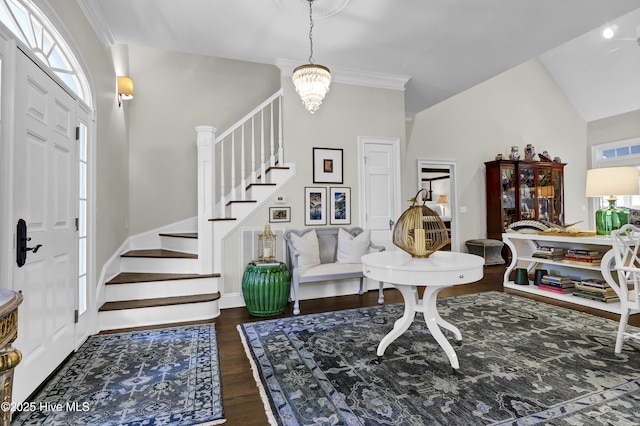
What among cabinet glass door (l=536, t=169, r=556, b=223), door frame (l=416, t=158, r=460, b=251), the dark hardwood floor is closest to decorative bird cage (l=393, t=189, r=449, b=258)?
the dark hardwood floor

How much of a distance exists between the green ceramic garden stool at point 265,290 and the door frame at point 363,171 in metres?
1.51

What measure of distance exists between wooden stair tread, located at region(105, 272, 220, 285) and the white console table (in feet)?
13.3

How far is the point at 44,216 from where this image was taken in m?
2.16

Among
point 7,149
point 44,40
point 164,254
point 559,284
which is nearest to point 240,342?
point 164,254

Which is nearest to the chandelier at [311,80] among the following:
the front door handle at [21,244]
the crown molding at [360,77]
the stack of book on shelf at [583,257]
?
the crown molding at [360,77]

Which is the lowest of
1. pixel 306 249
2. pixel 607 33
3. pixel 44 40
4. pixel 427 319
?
pixel 427 319

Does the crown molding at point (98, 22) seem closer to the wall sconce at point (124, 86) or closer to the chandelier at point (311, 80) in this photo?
the wall sconce at point (124, 86)

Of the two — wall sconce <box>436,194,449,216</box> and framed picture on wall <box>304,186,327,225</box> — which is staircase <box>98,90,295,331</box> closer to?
framed picture on wall <box>304,186,327,225</box>

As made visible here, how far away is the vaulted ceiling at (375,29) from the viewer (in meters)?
3.07

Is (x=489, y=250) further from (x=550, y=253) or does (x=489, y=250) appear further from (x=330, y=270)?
(x=330, y=270)

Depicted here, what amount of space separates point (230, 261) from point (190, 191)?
145 centimetres

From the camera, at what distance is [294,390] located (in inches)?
78.7

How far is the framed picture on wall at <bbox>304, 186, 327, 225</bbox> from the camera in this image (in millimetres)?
4277

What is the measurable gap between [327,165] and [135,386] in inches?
124
